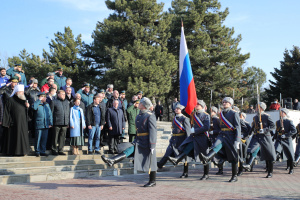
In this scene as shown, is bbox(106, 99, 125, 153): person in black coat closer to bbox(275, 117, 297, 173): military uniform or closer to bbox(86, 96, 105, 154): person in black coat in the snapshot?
bbox(86, 96, 105, 154): person in black coat

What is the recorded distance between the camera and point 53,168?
9625mm

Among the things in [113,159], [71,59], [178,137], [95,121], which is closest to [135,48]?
[71,59]

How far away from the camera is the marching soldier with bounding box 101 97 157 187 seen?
808 centimetres

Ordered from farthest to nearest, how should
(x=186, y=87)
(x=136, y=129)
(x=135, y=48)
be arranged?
(x=135, y=48), (x=186, y=87), (x=136, y=129)

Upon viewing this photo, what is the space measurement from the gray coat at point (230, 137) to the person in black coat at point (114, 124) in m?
4.32

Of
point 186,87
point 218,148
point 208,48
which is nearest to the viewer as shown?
point 218,148

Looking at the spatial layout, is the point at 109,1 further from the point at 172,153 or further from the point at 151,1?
the point at 172,153

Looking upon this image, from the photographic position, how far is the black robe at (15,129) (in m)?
10.1

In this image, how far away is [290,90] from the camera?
41219mm

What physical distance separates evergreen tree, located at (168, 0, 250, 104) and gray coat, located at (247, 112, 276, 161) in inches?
836

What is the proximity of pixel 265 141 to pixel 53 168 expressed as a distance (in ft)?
20.7

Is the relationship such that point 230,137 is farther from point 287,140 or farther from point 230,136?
point 287,140

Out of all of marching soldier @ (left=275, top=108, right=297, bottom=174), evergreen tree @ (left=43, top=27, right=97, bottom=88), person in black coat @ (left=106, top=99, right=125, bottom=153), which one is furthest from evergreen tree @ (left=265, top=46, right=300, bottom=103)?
person in black coat @ (left=106, top=99, right=125, bottom=153)

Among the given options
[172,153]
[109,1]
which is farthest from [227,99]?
[109,1]
